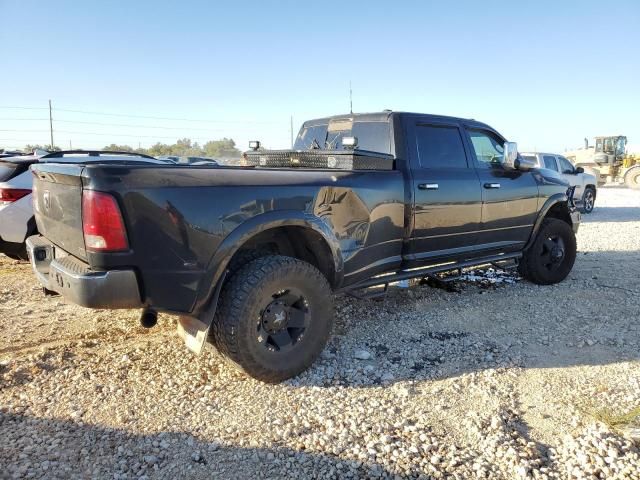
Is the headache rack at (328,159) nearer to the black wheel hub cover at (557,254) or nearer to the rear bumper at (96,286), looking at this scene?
the rear bumper at (96,286)

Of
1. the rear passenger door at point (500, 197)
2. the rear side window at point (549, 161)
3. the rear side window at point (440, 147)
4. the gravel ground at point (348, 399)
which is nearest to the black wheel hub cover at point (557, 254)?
the rear passenger door at point (500, 197)

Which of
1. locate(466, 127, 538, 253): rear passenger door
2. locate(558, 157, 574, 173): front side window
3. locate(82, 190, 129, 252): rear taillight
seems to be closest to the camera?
locate(82, 190, 129, 252): rear taillight

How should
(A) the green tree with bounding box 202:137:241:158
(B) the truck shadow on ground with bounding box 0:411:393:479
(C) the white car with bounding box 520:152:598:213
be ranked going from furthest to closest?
(A) the green tree with bounding box 202:137:241:158 < (C) the white car with bounding box 520:152:598:213 < (B) the truck shadow on ground with bounding box 0:411:393:479

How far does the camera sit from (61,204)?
9.49 ft

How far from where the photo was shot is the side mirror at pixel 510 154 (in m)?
4.86

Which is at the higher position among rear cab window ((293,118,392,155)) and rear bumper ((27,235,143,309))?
rear cab window ((293,118,392,155))

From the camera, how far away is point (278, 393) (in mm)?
3070

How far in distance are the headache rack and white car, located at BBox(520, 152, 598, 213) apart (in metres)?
9.46

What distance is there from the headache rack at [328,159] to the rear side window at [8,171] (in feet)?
8.72

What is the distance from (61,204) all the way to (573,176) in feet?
45.7

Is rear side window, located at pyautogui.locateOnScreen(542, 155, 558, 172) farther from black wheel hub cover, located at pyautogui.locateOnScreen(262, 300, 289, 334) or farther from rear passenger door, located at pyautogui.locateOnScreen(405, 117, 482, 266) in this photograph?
black wheel hub cover, located at pyautogui.locateOnScreen(262, 300, 289, 334)

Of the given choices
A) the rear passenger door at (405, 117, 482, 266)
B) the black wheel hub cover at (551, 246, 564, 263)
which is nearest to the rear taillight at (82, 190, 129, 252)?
the rear passenger door at (405, 117, 482, 266)

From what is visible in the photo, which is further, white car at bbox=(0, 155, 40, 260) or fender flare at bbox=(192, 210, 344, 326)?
white car at bbox=(0, 155, 40, 260)

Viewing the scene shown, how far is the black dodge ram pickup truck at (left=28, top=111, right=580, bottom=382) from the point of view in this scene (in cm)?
260
